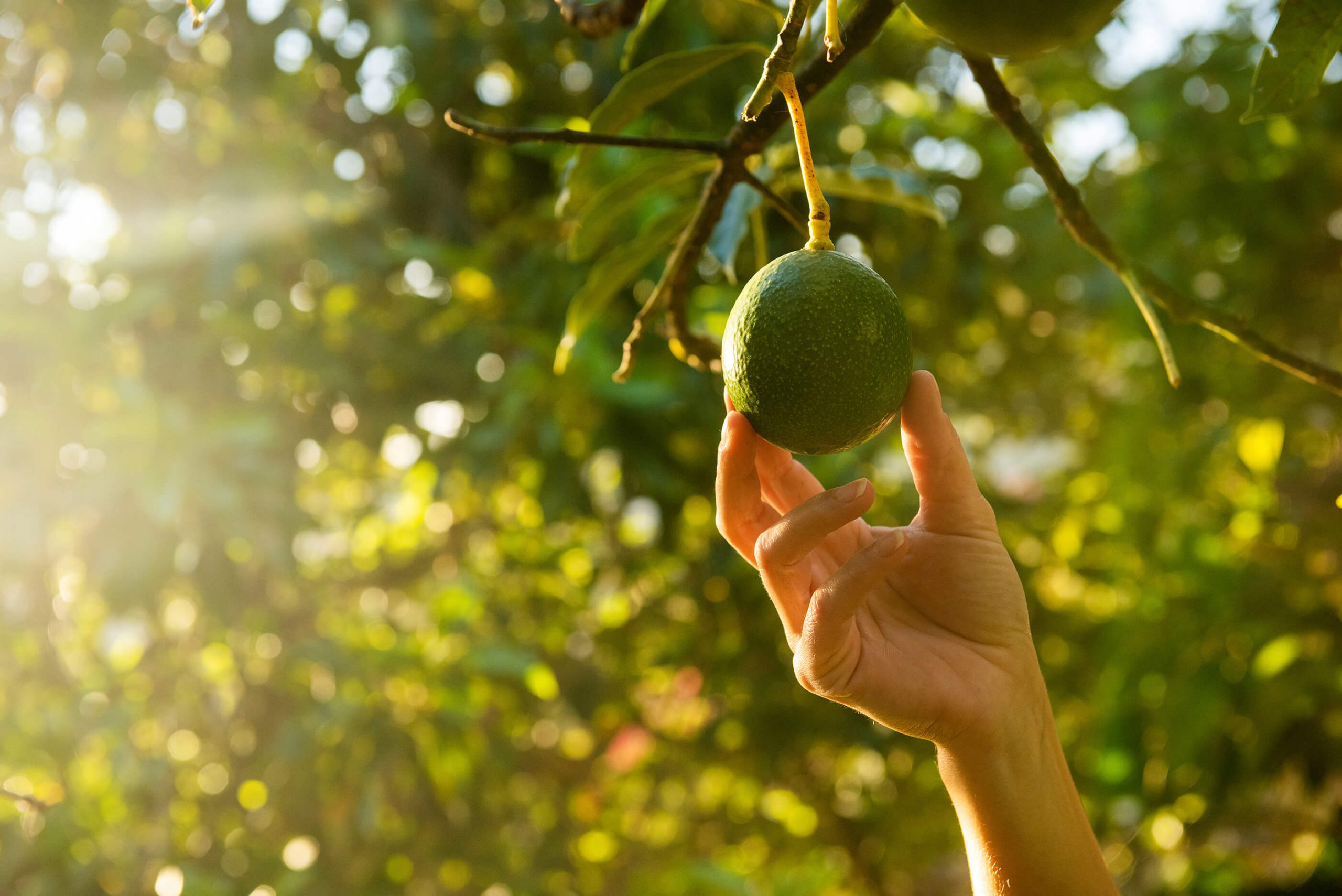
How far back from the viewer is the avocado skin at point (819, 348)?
2.45 ft

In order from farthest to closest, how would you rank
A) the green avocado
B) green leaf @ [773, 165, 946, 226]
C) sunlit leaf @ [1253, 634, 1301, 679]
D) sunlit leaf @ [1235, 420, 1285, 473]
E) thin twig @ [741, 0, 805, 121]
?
sunlit leaf @ [1235, 420, 1285, 473], sunlit leaf @ [1253, 634, 1301, 679], green leaf @ [773, 165, 946, 226], the green avocado, thin twig @ [741, 0, 805, 121]

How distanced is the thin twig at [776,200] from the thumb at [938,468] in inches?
7.4

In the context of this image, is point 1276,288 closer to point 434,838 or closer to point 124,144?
point 434,838

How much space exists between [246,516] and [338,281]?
71 centimetres

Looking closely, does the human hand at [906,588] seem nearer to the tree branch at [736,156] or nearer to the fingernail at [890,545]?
the fingernail at [890,545]

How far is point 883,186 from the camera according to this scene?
1.09 m

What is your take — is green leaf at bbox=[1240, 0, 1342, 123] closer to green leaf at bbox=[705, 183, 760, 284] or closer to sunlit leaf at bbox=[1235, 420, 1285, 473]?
green leaf at bbox=[705, 183, 760, 284]

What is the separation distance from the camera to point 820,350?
2.44 ft

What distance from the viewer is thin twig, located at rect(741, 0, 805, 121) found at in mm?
607

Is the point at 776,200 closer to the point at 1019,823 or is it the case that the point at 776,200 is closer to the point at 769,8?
the point at 769,8

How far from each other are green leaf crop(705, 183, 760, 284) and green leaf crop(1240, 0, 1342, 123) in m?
0.45

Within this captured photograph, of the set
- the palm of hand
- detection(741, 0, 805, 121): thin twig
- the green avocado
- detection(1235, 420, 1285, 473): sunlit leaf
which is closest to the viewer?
detection(741, 0, 805, 121): thin twig

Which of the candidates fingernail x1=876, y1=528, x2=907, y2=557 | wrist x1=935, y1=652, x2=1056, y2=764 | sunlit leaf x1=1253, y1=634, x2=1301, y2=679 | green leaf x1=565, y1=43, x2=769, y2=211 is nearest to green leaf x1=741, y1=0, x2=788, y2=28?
green leaf x1=565, y1=43, x2=769, y2=211

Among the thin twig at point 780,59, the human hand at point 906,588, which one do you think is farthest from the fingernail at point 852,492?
the thin twig at point 780,59
